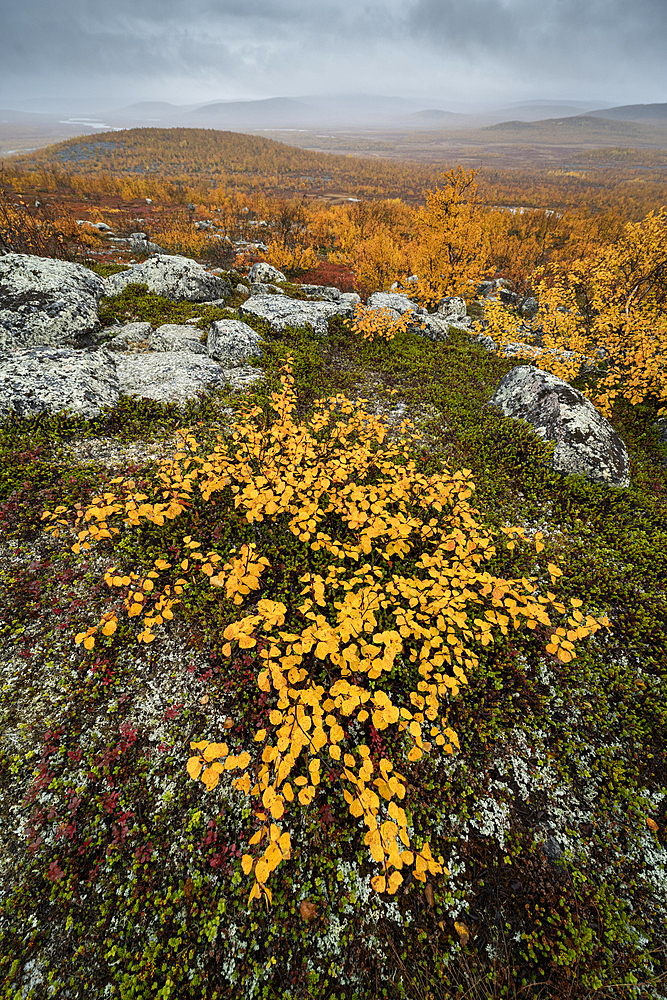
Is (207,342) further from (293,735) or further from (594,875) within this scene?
(594,875)

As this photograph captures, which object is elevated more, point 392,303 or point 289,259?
point 289,259

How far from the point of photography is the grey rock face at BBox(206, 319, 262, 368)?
10.8 meters

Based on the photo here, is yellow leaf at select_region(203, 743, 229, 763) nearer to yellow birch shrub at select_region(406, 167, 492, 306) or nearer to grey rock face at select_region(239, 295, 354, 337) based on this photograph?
grey rock face at select_region(239, 295, 354, 337)

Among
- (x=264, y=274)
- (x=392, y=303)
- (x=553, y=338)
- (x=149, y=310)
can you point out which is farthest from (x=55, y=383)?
(x=264, y=274)

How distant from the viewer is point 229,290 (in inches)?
680

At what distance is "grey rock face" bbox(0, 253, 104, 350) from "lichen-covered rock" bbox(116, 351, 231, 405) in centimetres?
156

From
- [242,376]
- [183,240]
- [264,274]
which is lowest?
[242,376]

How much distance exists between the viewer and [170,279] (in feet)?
50.0

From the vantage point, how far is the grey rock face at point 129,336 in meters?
10.9

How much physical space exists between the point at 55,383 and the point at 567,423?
11.6 metres

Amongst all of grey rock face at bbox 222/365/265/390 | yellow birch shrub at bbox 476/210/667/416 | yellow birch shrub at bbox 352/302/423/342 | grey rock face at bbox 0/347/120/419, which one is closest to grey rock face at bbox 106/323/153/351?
grey rock face at bbox 0/347/120/419

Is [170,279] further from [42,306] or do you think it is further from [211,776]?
[211,776]

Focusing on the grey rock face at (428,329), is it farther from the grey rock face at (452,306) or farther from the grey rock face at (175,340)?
the grey rock face at (175,340)

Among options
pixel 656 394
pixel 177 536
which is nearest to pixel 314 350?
pixel 177 536
